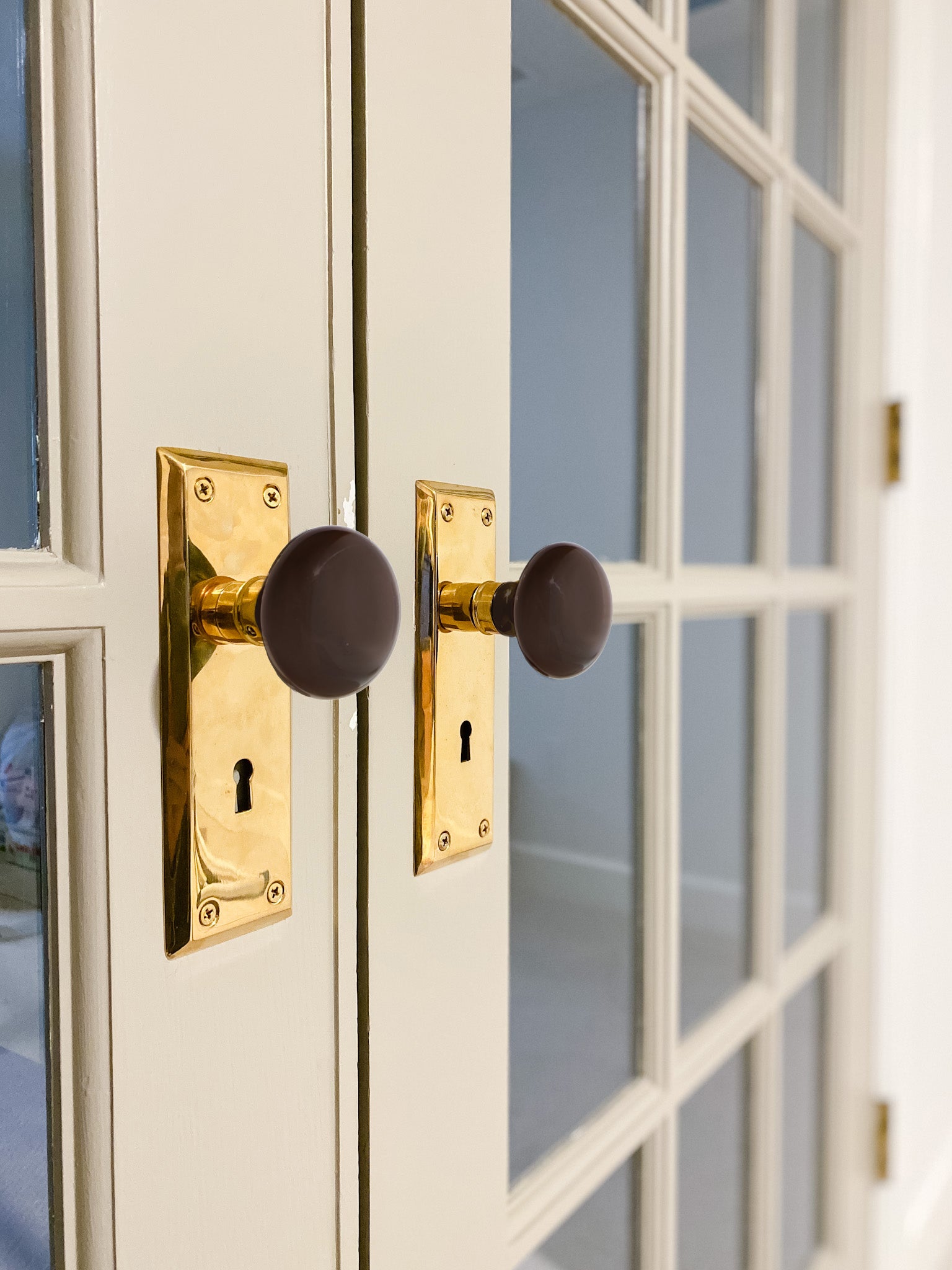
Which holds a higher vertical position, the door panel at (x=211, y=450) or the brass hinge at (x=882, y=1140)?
the door panel at (x=211, y=450)

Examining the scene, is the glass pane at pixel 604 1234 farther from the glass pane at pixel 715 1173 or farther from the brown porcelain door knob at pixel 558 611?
the brown porcelain door knob at pixel 558 611

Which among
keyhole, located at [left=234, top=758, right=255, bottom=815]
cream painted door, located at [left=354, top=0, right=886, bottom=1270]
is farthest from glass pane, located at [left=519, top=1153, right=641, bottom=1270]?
keyhole, located at [left=234, top=758, right=255, bottom=815]

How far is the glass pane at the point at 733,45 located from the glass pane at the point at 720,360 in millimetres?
52

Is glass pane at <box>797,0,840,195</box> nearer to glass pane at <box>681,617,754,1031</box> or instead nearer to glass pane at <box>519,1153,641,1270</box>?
glass pane at <box>681,617,754,1031</box>

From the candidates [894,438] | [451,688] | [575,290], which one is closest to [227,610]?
[451,688]

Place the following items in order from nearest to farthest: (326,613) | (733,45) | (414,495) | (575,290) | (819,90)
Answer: (326,613)
(414,495)
(575,290)
(733,45)
(819,90)

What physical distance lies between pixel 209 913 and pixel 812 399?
0.75 metres

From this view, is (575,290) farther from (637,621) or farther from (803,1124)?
(803,1124)

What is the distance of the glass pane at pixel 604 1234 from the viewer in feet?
1.65

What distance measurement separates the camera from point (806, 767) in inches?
33.9

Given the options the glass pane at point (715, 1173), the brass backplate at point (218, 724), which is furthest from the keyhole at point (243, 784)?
the glass pane at point (715, 1173)

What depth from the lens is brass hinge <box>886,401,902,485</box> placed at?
91 centimetres

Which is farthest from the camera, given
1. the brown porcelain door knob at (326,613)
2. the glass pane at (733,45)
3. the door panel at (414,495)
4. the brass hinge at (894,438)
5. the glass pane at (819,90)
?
the brass hinge at (894,438)

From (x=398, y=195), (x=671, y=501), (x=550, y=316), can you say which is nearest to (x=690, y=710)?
(x=671, y=501)
